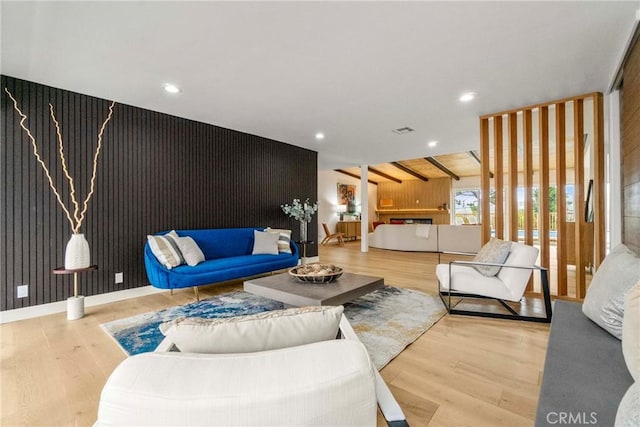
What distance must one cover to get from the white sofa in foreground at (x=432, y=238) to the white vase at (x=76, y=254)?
6.85 meters

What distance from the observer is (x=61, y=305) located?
10.2ft

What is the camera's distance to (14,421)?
147 cm

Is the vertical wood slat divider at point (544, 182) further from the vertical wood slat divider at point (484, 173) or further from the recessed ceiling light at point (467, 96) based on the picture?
the recessed ceiling light at point (467, 96)

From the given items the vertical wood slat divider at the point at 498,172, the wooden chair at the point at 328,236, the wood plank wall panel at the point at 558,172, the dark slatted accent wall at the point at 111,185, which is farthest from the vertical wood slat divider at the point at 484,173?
the wooden chair at the point at 328,236

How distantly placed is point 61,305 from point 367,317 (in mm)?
3347

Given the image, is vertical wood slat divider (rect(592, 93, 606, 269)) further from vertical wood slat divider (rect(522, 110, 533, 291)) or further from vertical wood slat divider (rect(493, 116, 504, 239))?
vertical wood slat divider (rect(493, 116, 504, 239))

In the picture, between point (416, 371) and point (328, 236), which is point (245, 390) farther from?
point (328, 236)

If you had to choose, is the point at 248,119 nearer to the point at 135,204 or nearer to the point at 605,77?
the point at 135,204

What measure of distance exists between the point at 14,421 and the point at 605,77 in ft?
17.8

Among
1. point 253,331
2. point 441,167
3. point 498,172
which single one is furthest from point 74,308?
point 441,167

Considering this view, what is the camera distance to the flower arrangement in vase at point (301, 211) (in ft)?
18.2

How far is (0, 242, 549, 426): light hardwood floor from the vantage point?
1.51 meters

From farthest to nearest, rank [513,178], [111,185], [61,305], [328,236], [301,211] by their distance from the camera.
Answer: [328,236], [301,211], [513,178], [111,185], [61,305]

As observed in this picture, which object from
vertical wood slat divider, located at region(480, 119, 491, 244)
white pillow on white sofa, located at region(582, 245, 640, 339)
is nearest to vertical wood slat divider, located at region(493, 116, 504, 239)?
vertical wood slat divider, located at region(480, 119, 491, 244)
